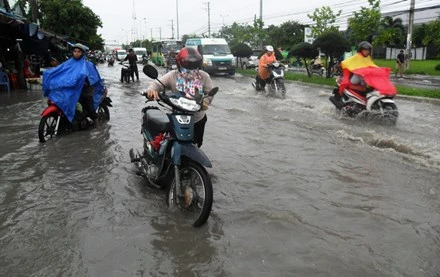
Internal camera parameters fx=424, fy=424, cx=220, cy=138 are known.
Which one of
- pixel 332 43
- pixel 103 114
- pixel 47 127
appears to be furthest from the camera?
pixel 332 43

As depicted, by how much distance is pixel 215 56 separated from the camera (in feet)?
87.3

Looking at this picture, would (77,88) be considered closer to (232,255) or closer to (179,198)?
(179,198)

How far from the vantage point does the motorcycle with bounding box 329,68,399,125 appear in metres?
9.06

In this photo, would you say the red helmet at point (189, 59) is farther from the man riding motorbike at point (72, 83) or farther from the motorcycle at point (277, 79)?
the motorcycle at point (277, 79)

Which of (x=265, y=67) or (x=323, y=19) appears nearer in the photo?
(x=265, y=67)

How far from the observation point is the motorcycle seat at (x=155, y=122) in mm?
4570

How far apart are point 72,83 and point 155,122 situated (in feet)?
11.6

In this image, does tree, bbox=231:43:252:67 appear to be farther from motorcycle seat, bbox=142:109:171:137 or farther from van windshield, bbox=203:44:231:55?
motorcycle seat, bbox=142:109:171:137

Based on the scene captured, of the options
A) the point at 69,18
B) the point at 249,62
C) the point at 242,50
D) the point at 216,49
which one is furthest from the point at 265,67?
the point at 69,18

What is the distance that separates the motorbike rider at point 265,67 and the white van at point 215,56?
1061 cm

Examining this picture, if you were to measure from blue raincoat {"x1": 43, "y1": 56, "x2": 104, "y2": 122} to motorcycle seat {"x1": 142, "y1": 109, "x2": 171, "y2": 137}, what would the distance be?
2.97 meters

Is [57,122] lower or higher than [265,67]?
lower

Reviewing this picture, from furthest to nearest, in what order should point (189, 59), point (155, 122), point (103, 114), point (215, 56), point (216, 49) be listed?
point (216, 49) → point (215, 56) → point (103, 114) → point (155, 122) → point (189, 59)

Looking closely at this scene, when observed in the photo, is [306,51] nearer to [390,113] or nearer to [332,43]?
[332,43]
